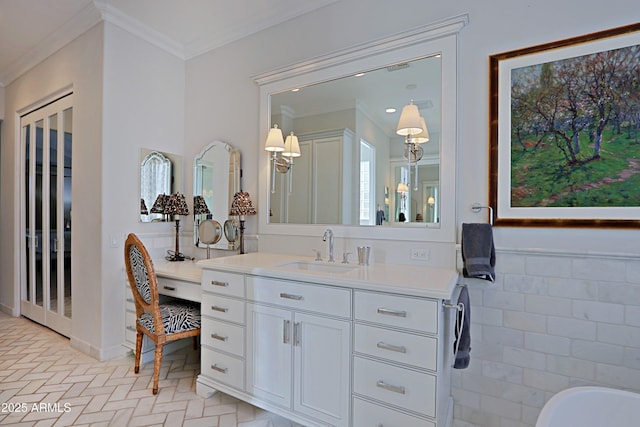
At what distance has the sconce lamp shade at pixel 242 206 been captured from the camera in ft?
9.41

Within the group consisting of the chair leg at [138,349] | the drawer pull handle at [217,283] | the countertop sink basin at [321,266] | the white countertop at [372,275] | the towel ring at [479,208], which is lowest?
the chair leg at [138,349]

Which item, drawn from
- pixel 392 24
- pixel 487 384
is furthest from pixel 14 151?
pixel 487 384

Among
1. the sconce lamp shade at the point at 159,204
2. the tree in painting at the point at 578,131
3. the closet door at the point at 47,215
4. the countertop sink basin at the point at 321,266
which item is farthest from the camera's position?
the closet door at the point at 47,215

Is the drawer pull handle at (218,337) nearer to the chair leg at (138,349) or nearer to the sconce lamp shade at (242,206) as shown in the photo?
the chair leg at (138,349)

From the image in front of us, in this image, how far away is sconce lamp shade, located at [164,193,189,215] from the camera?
3229 millimetres

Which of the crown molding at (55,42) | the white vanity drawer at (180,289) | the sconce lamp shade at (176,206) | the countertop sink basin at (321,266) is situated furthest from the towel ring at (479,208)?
the crown molding at (55,42)

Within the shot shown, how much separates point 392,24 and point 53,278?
4.10m

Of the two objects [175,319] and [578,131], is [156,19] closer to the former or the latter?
[175,319]

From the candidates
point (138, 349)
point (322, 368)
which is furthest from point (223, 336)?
point (138, 349)

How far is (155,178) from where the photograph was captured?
3.31 meters

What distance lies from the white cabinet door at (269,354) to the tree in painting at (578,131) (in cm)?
157

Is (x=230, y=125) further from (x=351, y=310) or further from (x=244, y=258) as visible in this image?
(x=351, y=310)

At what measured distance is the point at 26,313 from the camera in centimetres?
396

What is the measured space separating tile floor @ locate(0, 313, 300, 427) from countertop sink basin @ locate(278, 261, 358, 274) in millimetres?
982
